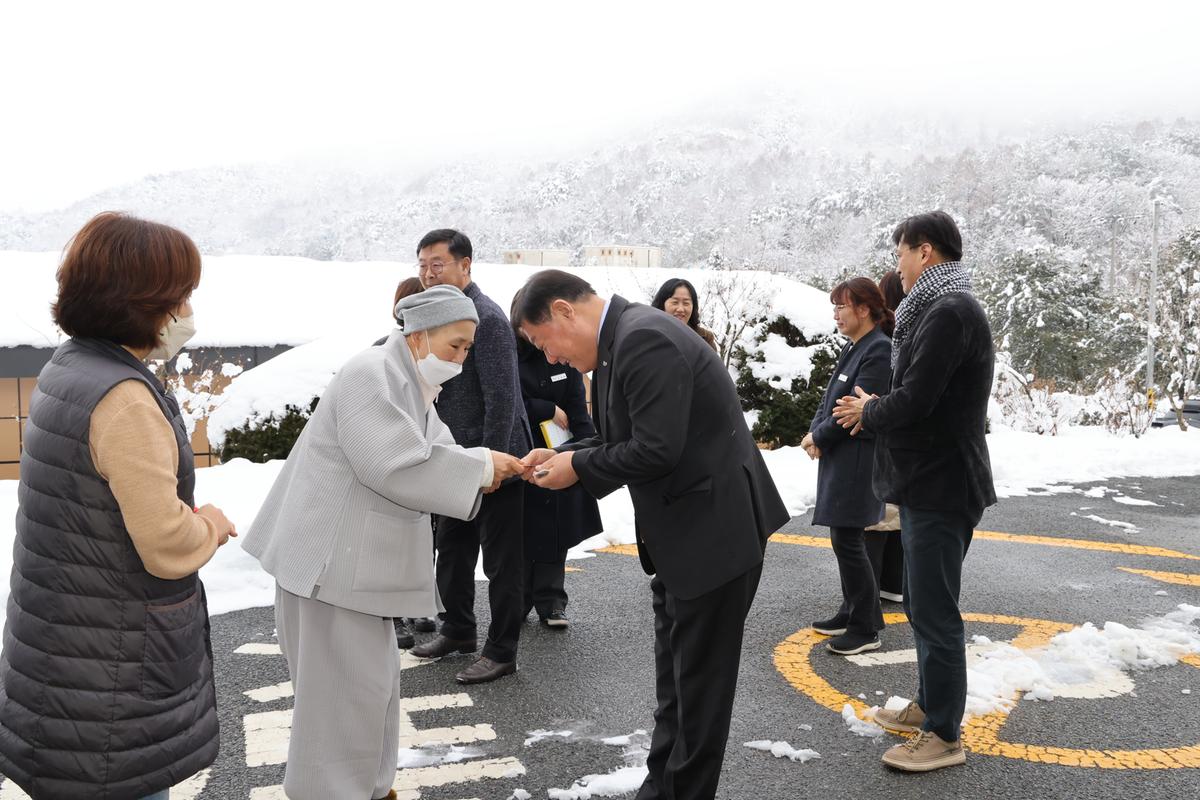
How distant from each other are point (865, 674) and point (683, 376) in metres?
2.51

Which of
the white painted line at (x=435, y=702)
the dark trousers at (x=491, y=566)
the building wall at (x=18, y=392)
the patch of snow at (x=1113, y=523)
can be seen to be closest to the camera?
the white painted line at (x=435, y=702)

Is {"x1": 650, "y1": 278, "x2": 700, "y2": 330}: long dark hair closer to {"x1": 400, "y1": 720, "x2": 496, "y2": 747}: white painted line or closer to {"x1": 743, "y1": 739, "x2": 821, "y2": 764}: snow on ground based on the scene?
{"x1": 743, "y1": 739, "x2": 821, "y2": 764}: snow on ground

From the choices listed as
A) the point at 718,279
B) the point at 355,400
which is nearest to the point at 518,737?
the point at 355,400

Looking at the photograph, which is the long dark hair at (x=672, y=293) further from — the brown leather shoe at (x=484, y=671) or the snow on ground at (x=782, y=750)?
the snow on ground at (x=782, y=750)

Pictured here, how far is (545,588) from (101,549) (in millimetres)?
3585

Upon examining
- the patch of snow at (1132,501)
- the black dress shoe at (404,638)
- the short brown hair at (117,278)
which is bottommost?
the patch of snow at (1132,501)

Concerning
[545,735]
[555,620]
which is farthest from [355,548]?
[555,620]

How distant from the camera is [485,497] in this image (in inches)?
193

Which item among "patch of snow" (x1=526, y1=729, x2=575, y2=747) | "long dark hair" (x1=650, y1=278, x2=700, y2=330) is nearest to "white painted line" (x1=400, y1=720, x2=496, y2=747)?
"patch of snow" (x1=526, y1=729, x2=575, y2=747)

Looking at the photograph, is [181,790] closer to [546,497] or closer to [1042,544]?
[546,497]

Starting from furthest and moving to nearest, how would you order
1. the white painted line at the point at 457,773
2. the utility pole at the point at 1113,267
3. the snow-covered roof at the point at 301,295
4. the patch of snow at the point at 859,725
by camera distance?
the utility pole at the point at 1113,267 < the snow-covered roof at the point at 301,295 < the patch of snow at the point at 859,725 < the white painted line at the point at 457,773

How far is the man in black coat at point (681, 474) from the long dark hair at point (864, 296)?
2.20 meters

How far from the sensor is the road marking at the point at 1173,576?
6.69 metres

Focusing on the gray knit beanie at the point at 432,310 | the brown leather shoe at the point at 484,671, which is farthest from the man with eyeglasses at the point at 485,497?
the gray knit beanie at the point at 432,310
